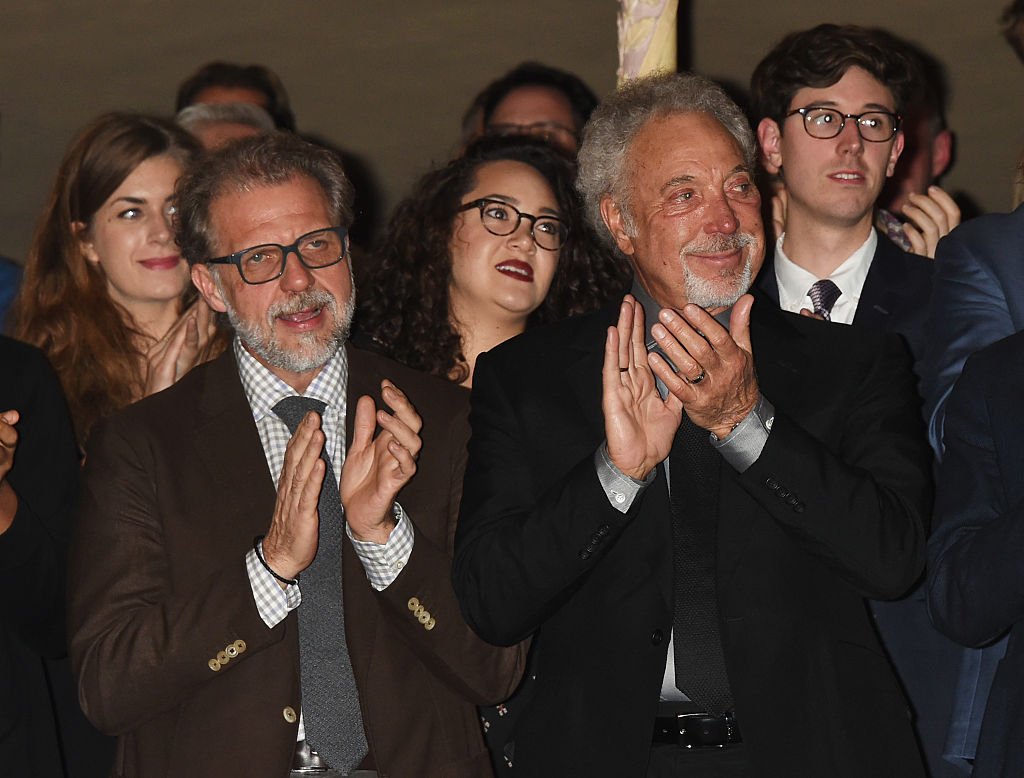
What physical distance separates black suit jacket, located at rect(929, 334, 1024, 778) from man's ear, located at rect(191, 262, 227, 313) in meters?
1.47

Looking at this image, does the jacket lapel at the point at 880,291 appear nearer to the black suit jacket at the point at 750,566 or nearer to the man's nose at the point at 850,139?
the man's nose at the point at 850,139

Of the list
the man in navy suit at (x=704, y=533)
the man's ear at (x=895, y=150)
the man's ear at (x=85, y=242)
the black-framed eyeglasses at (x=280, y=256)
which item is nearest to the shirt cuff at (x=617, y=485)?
the man in navy suit at (x=704, y=533)

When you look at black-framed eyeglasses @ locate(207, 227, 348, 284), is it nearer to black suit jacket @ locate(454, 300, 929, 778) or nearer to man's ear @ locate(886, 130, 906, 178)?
black suit jacket @ locate(454, 300, 929, 778)

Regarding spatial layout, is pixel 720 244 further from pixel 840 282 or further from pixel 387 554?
pixel 840 282

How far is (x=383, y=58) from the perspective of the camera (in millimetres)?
9016

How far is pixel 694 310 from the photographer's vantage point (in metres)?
2.50

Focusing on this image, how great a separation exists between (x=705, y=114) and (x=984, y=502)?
923 millimetres

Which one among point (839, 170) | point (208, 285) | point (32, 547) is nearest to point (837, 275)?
point (839, 170)

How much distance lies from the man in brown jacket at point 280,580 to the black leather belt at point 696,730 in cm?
36

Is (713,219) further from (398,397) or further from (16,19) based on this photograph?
(16,19)

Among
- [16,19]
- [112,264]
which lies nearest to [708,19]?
[16,19]

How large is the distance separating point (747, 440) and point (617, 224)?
0.67 m

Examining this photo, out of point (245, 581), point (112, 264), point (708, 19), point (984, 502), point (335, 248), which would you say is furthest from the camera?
point (708, 19)

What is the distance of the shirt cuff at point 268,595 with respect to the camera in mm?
2650
